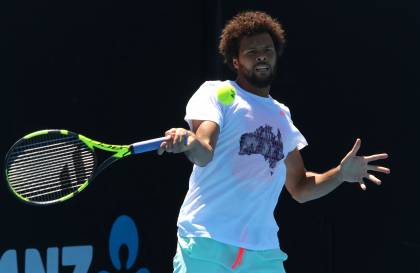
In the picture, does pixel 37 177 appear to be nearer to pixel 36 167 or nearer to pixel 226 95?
pixel 36 167

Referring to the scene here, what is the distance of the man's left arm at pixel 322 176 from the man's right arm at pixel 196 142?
2.13 feet

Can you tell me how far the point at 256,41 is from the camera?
363cm

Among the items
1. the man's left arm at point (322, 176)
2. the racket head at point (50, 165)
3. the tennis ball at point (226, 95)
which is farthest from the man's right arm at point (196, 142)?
the man's left arm at point (322, 176)

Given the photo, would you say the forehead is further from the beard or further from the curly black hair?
the beard

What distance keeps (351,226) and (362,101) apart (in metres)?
0.76

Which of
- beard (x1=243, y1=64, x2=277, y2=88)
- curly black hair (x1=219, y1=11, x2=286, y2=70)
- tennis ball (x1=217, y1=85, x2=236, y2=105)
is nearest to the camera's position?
tennis ball (x1=217, y1=85, x2=236, y2=105)

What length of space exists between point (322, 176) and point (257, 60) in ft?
2.08

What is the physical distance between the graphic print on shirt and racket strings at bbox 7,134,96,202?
0.59 m

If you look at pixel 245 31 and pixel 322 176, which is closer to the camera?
pixel 245 31

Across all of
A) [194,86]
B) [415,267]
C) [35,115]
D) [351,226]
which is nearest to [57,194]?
[35,115]

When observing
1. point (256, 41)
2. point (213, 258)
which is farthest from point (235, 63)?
point (213, 258)

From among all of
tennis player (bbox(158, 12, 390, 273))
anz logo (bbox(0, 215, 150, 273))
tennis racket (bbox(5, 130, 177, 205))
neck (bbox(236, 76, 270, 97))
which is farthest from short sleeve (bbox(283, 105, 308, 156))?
anz logo (bbox(0, 215, 150, 273))

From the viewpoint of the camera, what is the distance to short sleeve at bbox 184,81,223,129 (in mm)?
3289

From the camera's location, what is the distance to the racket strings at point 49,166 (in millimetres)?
3439
